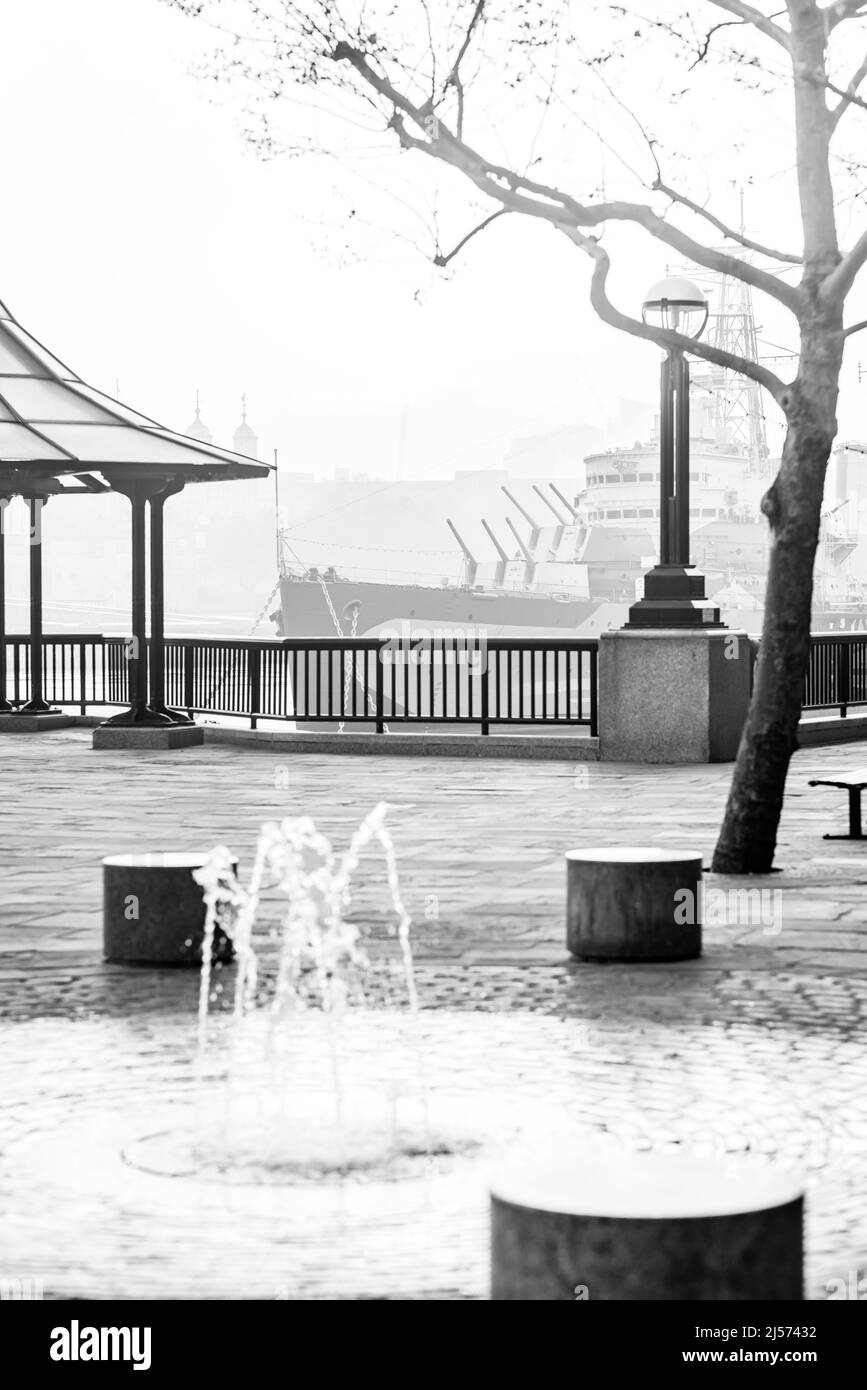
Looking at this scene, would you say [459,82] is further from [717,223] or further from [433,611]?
[433,611]

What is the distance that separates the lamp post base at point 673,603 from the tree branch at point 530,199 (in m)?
8.79

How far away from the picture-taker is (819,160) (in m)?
12.4

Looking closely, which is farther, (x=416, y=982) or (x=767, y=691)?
(x=767, y=691)

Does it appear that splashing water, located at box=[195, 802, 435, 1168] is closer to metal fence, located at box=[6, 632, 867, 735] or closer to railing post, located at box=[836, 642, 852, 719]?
metal fence, located at box=[6, 632, 867, 735]

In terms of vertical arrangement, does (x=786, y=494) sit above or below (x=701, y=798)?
above

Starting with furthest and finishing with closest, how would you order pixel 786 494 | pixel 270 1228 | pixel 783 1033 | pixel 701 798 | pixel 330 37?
pixel 701 798
pixel 330 37
pixel 786 494
pixel 783 1033
pixel 270 1228

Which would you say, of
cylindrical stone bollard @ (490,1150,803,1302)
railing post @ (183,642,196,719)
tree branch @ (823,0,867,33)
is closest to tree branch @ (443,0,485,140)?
tree branch @ (823,0,867,33)

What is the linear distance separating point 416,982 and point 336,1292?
4.32 metres

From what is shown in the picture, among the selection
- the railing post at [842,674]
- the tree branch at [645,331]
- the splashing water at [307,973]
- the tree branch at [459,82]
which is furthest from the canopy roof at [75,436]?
the splashing water at [307,973]

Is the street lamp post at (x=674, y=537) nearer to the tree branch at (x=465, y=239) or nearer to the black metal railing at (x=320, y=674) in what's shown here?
the black metal railing at (x=320, y=674)

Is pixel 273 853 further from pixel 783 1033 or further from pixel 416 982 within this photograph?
pixel 783 1033

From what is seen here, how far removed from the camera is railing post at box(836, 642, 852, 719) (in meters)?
25.2

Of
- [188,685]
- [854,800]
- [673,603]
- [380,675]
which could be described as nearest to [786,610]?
[854,800]
